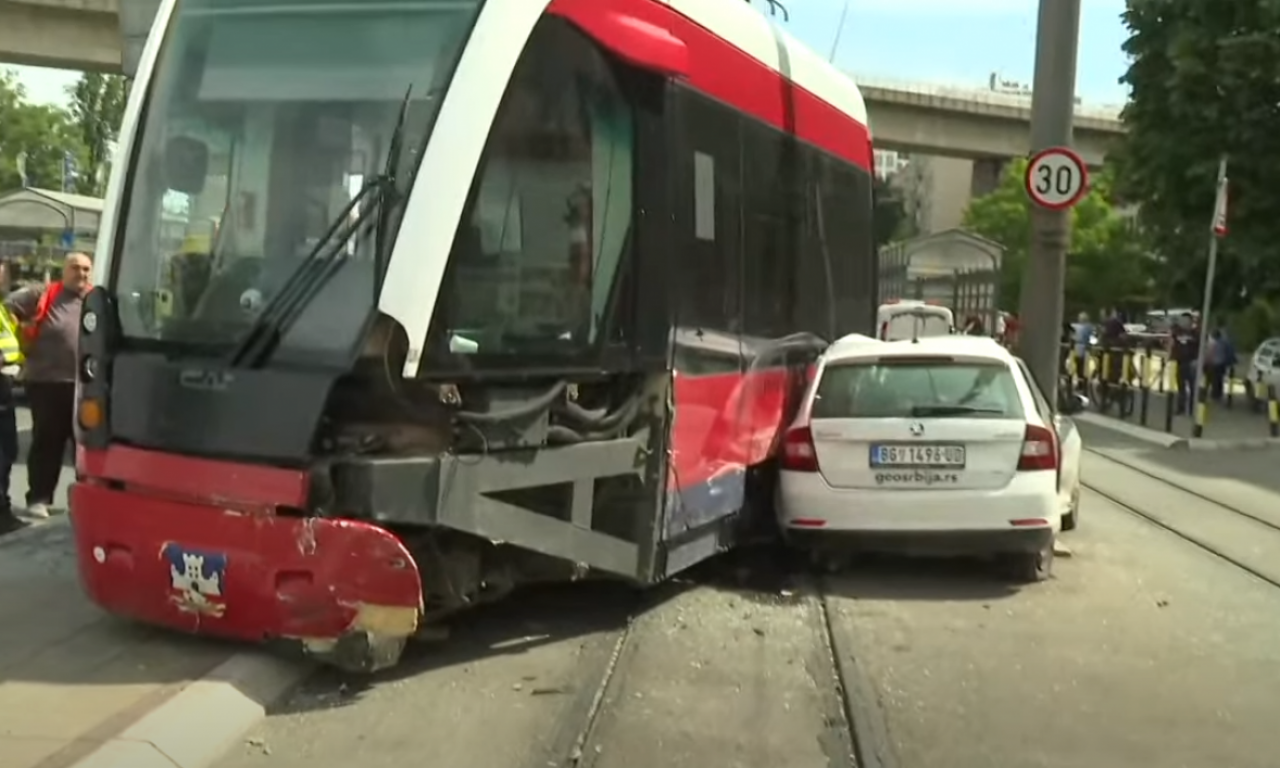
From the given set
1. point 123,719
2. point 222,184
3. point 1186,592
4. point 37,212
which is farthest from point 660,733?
point 37,212

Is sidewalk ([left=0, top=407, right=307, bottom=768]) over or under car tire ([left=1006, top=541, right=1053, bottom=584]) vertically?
under

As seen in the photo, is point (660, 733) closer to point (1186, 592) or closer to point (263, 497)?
point (263, 497)

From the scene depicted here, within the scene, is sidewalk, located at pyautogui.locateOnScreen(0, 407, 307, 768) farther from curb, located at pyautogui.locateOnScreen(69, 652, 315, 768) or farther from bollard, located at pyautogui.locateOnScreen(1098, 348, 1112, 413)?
bollard, located at pyautogui.locateOnScreen(1098, 348, 1112, 413)

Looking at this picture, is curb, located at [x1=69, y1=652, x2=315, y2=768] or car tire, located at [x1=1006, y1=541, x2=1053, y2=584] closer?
curb, located at [x1=69, y1=652, x2=315, y2=768]

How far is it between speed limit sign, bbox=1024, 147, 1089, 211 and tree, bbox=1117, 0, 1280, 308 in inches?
714

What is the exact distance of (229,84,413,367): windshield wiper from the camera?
6.86 metres

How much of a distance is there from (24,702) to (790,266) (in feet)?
20.3

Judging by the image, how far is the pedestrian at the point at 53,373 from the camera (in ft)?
35.0

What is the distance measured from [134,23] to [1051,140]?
26.2ft

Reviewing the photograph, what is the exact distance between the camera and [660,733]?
6590 millimetres

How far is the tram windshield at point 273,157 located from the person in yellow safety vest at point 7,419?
3.61 m

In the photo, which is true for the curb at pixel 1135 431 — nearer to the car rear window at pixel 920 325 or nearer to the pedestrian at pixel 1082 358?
the car rear window at pixel 920 325

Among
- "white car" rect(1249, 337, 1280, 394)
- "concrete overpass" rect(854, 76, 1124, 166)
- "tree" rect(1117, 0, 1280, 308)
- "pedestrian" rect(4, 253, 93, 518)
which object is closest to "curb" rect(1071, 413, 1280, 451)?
"tree" rect(1117, 0, 1280, 308)

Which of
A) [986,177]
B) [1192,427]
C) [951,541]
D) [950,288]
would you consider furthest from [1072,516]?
[986,177]
